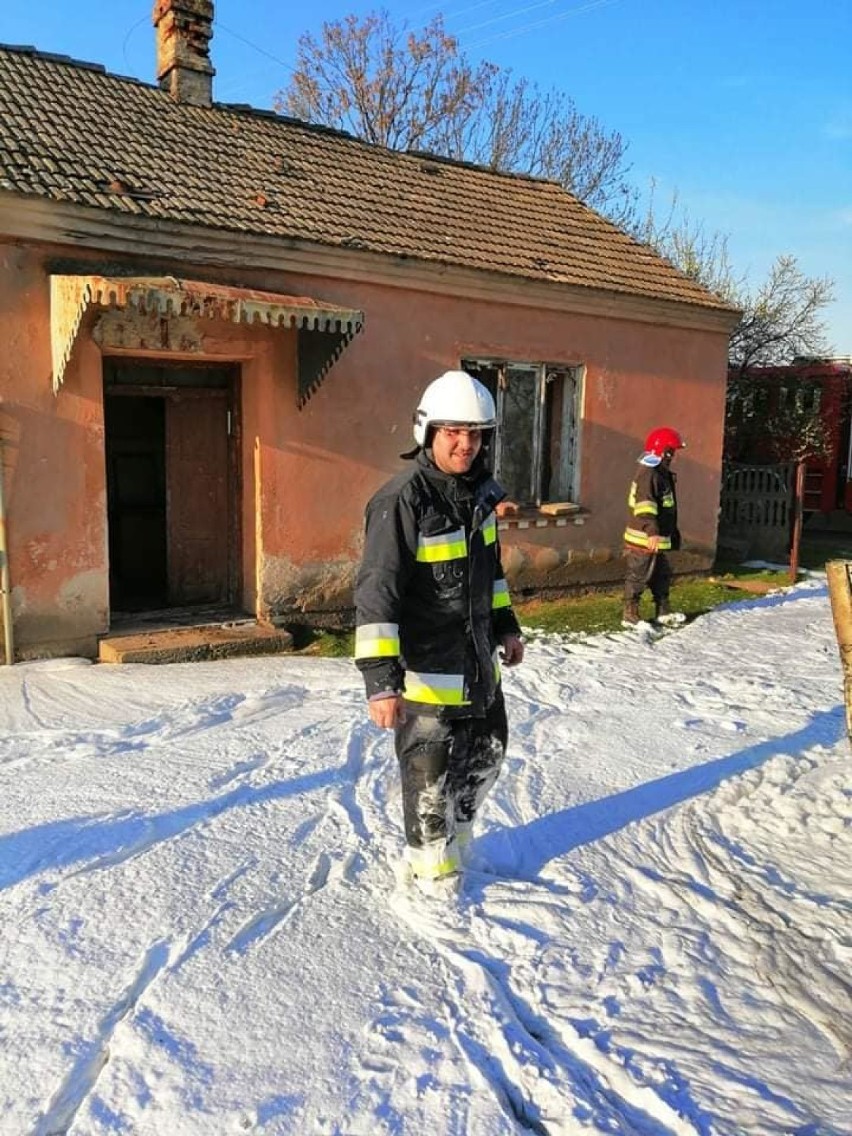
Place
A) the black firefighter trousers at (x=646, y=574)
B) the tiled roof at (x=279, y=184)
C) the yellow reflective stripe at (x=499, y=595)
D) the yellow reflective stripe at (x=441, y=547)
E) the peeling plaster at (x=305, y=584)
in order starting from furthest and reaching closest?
1. the black firefighter trousers at (x=646, y=574)
2. the peeling plaster at (x=305, y=584)
3. the tiled roof at (x=279, y=184)
4. the yellow reflective stripe at (x=499, y=595)
5. the yellow reflective stripe at (x=441, y=547)

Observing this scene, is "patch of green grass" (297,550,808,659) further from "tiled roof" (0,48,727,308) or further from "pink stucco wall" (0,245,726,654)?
"tiled roof" (0,48,727,308)

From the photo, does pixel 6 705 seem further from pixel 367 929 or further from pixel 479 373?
pixel 479 373

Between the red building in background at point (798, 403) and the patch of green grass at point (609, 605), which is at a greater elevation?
the red building in background at point (798, 403)

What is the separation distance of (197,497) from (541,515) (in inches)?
147

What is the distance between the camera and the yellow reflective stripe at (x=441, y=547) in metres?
3.33

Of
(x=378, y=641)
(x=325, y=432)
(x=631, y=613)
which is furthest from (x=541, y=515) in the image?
(x=378, y=641)

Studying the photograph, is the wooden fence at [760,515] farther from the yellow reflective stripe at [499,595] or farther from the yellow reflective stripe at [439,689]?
the yellow reflective stripe at [439,689]

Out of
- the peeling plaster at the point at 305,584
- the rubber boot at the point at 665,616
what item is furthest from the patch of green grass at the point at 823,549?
Answer: the peeling plaster at the point at 305,584

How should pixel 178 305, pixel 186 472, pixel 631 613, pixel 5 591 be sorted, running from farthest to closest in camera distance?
pixel 631 613 < pixel 186 472 < pixel 5 591 < pixel 178 305

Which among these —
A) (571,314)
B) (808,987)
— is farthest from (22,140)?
(808,987)

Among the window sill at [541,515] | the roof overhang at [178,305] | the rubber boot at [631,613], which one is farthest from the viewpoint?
the window sill at [541,515]

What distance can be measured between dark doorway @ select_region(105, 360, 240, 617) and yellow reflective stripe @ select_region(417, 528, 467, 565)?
5.23 m

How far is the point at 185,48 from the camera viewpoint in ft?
30.1

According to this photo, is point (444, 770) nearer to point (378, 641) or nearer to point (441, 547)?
point (378, 641)
